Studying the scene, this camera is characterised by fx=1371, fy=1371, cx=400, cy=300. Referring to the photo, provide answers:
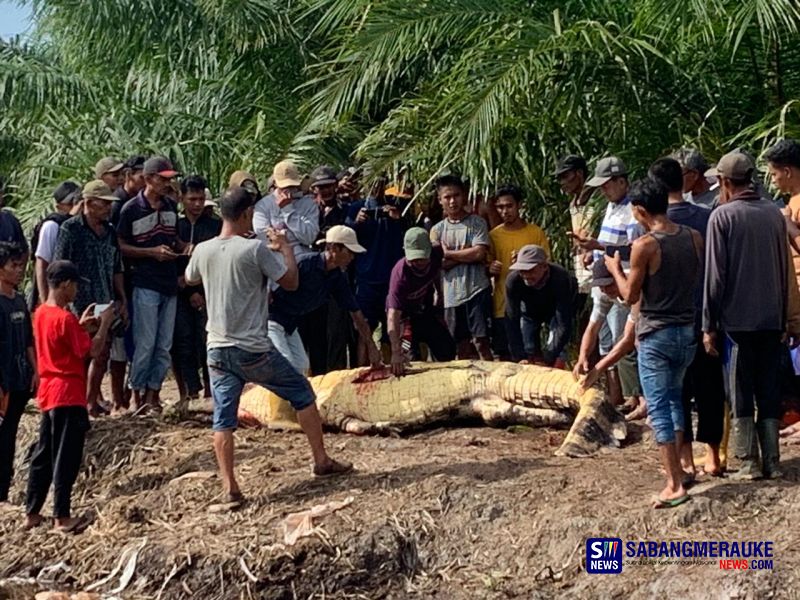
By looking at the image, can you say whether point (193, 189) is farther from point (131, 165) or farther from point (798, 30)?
point (798, 30)

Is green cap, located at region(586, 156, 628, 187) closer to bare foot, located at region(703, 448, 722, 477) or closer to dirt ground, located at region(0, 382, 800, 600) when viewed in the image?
dirt ground, located at region(0, 382, 800, 600)

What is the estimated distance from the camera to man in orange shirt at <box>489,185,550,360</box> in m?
10.1

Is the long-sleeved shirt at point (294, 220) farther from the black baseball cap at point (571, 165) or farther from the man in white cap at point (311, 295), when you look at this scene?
the black baseball cap at point (571, 165)

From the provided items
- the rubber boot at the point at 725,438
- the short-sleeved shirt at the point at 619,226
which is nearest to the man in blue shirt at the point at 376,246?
the short-sleeved shirt at the point at 619,226

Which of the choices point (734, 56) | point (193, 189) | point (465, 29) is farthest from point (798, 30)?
point (193, 189)

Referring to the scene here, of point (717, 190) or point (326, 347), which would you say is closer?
point (717, 190)

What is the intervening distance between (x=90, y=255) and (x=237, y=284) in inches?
80.3

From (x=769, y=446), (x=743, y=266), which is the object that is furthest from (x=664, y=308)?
(x=769, y=446)

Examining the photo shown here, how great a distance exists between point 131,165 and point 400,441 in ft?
9.97

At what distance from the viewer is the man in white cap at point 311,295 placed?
9.17 meters

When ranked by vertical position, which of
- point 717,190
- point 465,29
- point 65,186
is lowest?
point 717,190

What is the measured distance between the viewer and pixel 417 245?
967 centimetres

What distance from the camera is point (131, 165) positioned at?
10.4 metres

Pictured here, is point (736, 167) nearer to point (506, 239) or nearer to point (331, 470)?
point (331, 470)
